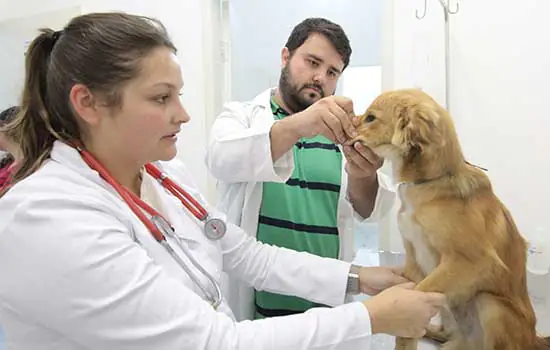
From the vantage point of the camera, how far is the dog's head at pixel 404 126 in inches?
35.6

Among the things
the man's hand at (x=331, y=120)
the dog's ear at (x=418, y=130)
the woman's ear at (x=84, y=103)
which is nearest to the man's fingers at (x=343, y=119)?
the man's hand at (x=331, y=120)

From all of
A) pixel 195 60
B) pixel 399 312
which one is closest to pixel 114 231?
pixel 399 312

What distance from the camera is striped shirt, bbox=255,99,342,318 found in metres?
1.26

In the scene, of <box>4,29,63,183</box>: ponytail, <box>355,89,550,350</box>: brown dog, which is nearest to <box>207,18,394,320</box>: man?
<box>355,89,550,350</box>: brown dog

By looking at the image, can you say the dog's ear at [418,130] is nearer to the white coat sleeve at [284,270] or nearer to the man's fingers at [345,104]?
the man's fingers at [345,104]

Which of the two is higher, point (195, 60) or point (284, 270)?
point (195, 60)

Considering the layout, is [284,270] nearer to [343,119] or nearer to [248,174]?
[248,174]

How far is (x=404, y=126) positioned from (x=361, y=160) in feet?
0.49

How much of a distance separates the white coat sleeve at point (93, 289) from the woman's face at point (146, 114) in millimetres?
148

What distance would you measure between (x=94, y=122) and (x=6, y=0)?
245cm

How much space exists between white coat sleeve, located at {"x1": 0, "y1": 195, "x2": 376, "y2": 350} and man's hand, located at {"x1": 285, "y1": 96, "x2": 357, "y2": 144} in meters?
0.48

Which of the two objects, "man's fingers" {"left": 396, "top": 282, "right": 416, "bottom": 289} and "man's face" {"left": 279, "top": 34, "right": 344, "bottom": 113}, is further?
"man's face" {"left": 279, "top": 34, "right": 344, "bottom": 113}

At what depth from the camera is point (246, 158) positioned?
3.75 ft

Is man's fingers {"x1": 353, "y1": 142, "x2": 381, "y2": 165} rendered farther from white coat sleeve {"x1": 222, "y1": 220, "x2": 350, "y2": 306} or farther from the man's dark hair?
the man's dark hair
